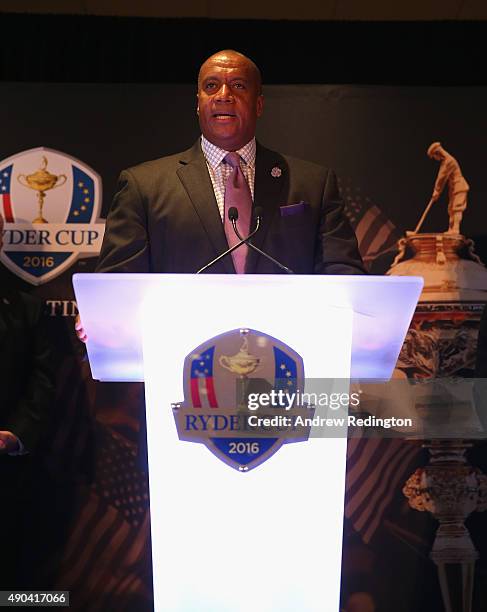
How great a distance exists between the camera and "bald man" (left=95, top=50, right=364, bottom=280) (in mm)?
2592

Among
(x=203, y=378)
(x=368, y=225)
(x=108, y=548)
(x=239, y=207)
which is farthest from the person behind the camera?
(x=368, y=225)

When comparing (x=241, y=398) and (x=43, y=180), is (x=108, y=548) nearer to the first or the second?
(x=43, y=180)

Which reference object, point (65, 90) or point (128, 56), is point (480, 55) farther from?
point (65, 90)

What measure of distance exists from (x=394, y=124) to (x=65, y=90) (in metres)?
1.46

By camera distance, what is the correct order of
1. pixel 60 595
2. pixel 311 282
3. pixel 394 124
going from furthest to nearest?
pixel 394 124 → pixel 60 595 → pixel 311 282

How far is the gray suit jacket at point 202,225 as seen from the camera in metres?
2.58

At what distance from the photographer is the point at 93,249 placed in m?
3.59

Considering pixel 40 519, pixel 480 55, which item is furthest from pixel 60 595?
pixel 480 55

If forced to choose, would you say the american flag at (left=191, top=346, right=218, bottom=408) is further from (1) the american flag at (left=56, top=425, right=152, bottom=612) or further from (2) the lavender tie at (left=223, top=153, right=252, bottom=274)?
(1) the american flag at (left=56, top=425, right=152, bottom=612)

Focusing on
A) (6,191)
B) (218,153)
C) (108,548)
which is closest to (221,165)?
(218,153)

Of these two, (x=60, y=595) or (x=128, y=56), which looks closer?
(x=60, y=595)

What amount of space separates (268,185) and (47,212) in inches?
51.4

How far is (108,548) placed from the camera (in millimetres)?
3410

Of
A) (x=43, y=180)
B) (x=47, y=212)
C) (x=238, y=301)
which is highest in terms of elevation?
(x=43, y=180)
